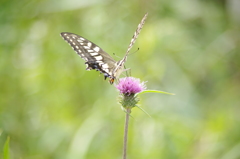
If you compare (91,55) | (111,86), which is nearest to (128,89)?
(91,55)

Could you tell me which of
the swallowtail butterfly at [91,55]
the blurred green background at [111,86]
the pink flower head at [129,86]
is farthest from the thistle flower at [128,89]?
the blurred green background at [111,86]

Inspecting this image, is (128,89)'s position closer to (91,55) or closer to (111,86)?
(91,55)

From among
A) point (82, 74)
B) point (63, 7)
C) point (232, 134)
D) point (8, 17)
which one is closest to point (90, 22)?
point (63, 7)

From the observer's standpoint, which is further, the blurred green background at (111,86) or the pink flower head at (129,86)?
the blurred green background at (111,86)

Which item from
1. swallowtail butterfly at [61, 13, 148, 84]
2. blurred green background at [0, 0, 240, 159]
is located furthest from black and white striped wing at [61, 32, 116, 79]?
blurred green background at [0, 0, 240, 159]

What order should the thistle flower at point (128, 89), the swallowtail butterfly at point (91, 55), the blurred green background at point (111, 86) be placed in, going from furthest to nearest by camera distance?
1. the blurred green background at point (111, 86)
2. the swallowtail butterfly at point (91, 55)
3. the thistle flower at point (128, 89)

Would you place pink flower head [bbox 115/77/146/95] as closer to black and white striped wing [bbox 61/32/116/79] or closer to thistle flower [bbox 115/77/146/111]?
thistle flower [bbox 115/77/146/111]

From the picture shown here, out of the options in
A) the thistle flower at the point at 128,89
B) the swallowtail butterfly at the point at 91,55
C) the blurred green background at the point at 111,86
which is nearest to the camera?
the thistle flower at the point at 128,89

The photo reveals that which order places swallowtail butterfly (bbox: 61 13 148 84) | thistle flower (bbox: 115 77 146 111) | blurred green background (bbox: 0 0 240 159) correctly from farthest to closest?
blurred green background (bbox: 0 0 240 159), swallowtail butterfly (bbox: 61 13 148 84), thistle flower (bbox: 115 77 146 111)

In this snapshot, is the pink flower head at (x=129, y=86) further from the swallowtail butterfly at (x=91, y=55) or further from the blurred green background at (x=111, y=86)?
the blurred green background at (x=111, y=86)
